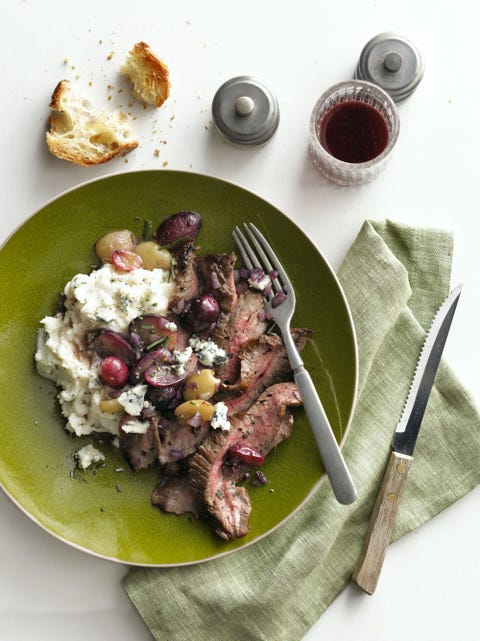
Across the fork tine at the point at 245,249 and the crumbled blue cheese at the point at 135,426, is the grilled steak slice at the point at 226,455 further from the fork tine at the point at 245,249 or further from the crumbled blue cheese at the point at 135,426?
the fork tine at the point at 245,249

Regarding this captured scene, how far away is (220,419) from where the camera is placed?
3.36 metres

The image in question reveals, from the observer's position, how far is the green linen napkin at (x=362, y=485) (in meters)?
3.54

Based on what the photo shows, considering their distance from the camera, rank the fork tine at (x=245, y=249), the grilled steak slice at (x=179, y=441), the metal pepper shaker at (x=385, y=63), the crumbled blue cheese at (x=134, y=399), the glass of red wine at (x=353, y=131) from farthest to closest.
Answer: the metal pepper shaker at (x=385, y=63) → the glass of red wine at (x=353, y=131) → the fork tine at (x=245, y=249) → the grilled steak slice at (x=179, y=441) → the crumbled blue cheese at (x=134, y=399)

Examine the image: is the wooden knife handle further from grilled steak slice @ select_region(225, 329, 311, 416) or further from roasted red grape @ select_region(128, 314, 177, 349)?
roasted red grape @ select_region(128, 314, 177, 349)

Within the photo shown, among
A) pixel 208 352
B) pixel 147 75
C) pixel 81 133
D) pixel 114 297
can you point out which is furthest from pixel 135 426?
pixel 147 75

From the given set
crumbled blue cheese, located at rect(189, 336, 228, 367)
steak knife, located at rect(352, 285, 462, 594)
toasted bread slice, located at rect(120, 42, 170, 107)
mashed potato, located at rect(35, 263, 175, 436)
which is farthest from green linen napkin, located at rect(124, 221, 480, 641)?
toasted bread slice, located at rect(120, 42, 170, 107)

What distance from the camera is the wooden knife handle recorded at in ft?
11.8

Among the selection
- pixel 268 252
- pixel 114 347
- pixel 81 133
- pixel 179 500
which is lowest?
pixel 179 500

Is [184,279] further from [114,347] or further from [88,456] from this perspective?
[88,456]

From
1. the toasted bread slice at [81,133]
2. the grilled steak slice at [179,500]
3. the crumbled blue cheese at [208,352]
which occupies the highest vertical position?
the toasted bread slice at [81,133]

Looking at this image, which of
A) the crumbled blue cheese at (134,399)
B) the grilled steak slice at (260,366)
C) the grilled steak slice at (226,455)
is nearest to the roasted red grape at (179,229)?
the grilled steak slice at (260,366)

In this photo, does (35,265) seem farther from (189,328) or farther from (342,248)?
(342,248)

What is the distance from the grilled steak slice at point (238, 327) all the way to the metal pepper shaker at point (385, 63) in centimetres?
135

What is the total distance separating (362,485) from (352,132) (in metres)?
1.85
